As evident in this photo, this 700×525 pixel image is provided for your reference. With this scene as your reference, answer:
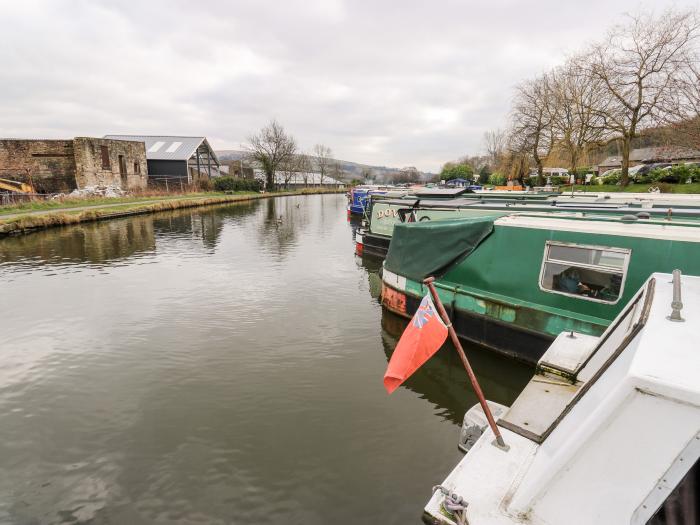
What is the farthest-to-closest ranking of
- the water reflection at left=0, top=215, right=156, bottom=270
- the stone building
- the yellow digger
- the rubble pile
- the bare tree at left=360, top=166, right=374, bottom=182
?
1. the bare tree at left=360, top=166, right=374, bottom=182
2. the stone building
3. the rubble pile
4. the yellow digger
5. the water reflection at left=0, top=215, right=156, bottom=270

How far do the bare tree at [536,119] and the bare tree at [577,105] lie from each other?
814mm

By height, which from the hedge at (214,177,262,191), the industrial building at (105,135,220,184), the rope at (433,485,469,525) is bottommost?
the rope at (433,485,469,525)

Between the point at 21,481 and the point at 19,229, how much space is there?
1978 cm

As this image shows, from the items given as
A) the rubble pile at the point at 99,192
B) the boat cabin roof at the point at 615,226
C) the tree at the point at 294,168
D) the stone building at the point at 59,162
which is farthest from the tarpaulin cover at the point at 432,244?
the tree at the point at 294,168

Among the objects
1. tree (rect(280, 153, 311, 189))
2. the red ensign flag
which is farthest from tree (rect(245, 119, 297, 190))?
the red ensign flag

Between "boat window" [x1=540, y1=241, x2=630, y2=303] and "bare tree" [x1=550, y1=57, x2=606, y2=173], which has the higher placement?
"bare tree" [x1=550, y1=57, x2=606, y2=173]

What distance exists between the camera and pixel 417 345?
3135mm

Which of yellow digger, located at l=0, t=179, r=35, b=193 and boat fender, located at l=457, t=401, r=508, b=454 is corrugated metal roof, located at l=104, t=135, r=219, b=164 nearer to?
yellow digger, located at l=0, t=179, r=35, b=193

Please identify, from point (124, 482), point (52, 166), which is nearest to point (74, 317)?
point (124, 482)

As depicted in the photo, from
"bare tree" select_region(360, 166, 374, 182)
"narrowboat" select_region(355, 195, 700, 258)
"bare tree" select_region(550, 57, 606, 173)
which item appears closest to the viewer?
"narrowboat" select_region(355, 195, 700, 258)

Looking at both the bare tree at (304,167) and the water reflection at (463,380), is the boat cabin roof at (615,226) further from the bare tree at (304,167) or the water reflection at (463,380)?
the bare tree at (304,167)

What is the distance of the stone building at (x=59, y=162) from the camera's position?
110 ft

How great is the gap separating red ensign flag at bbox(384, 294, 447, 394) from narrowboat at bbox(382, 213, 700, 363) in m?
3.67

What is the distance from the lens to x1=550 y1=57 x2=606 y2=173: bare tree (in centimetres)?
2222
